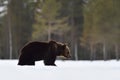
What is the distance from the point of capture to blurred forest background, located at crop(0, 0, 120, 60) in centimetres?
4303

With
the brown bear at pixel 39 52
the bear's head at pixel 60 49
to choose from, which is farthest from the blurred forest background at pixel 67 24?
the brown bear at pixel 39 52

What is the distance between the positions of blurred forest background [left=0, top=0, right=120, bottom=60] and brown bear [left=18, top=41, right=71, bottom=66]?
3195 centimetres

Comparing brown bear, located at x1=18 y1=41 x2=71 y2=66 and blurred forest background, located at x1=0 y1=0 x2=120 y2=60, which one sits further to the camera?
blurred forest background, located at x1=0 y1=0 x2=120 y2=60

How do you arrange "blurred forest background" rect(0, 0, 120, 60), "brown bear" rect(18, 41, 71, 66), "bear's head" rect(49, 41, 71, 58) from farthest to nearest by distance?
"blurred forest background" rect(0, 0, 120, 60) < "bear's head" rect(49, 41, 71, 58) < "brown bear" rect(18, 41, 71, 66)

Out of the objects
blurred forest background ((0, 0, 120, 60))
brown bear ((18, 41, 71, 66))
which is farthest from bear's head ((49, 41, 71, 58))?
blurred forest background ((0, 0, 120, 60))

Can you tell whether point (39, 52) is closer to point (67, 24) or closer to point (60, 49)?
point (60, 49)

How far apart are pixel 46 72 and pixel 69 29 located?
137 feet

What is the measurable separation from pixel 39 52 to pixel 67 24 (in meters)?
39.5

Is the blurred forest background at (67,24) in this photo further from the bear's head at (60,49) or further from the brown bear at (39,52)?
the brown bear at (39,52)

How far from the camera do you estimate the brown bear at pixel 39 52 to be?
32.7ft

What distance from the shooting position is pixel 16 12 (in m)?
51.5

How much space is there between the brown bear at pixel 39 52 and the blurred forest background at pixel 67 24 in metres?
31.9

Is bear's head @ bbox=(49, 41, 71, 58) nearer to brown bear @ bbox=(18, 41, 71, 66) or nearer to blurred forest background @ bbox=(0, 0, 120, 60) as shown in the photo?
brown bear @ bbox=(18, 41, 71, 66)

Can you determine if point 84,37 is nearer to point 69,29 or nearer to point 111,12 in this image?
point 69,29
